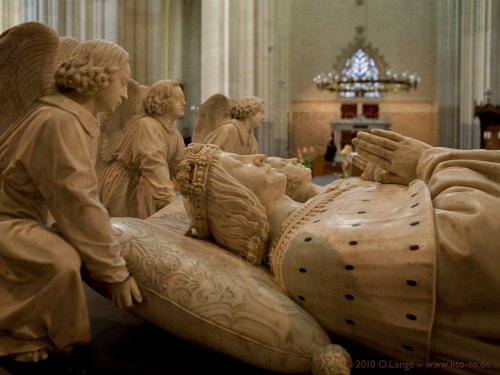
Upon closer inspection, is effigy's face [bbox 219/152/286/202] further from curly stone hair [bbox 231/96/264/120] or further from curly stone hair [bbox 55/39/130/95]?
curly stone hair [bbox 231/96/264/120]

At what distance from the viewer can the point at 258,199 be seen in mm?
2670

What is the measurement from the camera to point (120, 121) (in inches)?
189

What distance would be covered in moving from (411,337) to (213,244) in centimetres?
115

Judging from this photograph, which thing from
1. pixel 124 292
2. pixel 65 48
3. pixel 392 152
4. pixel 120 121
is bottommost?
pixel 124 292

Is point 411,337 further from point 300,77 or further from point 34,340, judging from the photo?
point 300,77

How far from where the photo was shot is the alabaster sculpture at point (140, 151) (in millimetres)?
4609

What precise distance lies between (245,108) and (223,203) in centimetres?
372

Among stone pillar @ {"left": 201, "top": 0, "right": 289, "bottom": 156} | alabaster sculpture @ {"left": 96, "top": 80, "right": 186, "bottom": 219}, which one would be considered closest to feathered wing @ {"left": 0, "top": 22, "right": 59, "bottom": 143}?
alabaster sculpture @ {"left": 96, "top": 80, "right": 186, "bottom": 219}

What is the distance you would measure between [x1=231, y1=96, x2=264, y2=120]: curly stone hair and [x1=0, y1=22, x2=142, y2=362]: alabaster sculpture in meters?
4.13

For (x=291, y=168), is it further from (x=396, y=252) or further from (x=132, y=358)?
(x=132, y=358)

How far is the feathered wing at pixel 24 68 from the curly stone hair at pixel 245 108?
4213mm

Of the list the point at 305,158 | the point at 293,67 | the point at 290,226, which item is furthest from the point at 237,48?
the point at 293,67

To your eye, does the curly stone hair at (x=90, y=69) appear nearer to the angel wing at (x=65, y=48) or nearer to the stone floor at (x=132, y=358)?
the angel wing at (x=65, y=48)

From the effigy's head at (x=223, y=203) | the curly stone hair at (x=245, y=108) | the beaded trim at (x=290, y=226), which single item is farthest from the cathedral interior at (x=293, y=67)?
the curly stone hair at (x=245, y=108)
